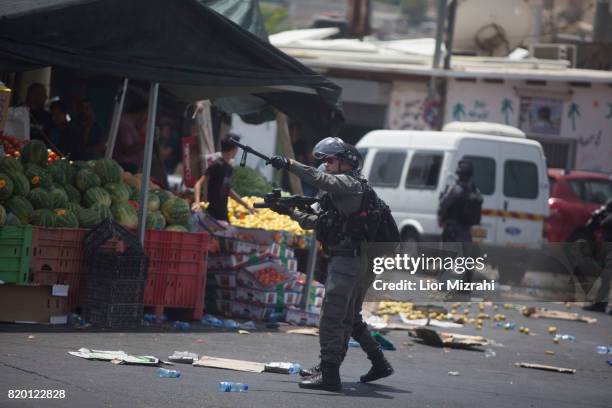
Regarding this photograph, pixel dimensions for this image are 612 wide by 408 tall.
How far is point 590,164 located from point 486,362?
1699cm

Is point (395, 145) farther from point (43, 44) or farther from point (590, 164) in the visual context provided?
point (43, 44)

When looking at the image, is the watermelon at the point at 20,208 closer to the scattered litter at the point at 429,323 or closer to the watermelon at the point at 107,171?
Result: the watermelon at the point at 107,171

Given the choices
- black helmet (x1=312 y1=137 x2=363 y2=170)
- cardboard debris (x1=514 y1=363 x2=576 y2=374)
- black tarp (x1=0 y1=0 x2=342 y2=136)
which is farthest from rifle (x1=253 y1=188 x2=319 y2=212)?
cardboard debris (x1=514 y1=363 x2=576 y2=374)

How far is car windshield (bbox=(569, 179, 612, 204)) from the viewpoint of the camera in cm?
2245

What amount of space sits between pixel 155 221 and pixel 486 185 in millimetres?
10002

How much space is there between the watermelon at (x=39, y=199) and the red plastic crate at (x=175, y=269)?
1.03 meters

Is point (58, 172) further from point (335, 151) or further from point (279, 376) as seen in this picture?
point (335, 151)

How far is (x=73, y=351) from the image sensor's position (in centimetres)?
980

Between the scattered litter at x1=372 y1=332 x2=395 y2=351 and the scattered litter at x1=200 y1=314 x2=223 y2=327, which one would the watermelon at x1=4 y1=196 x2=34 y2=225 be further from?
the scattered litter at x1=372 y1=332 x2=395 y2=351

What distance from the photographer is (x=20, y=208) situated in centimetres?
1130

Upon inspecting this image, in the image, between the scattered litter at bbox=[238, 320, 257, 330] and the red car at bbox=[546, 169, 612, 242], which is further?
the red car at bbox=[546, 169, 612, 242]

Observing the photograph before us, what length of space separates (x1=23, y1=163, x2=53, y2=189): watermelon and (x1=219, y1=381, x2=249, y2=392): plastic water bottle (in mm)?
3921

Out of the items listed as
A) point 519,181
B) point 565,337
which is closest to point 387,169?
point 519,181

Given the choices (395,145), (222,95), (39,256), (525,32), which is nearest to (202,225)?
(222,95)
